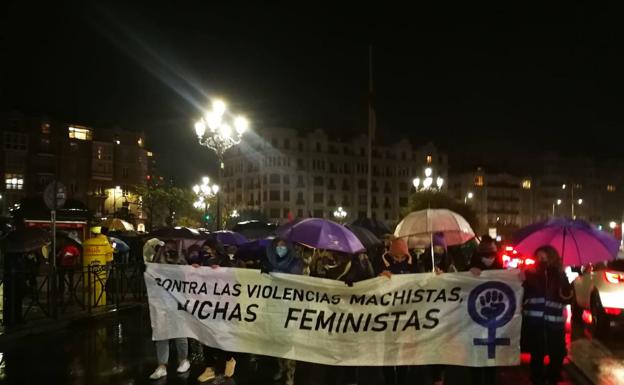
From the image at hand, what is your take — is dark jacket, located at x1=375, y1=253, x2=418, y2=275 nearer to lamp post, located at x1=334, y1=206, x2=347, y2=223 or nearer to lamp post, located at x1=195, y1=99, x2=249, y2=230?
lamp post, located at x1=195, y1=99, x2=249, y2=230

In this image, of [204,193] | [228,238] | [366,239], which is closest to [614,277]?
[366,239]

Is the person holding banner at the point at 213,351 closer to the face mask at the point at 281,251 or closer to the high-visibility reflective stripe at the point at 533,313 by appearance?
the face mask at the point at 281,251

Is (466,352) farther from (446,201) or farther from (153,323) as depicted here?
(446,201)

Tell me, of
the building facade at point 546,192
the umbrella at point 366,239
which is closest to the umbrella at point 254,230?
the umbrella at point 366,239

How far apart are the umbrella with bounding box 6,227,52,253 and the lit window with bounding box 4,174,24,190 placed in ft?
211

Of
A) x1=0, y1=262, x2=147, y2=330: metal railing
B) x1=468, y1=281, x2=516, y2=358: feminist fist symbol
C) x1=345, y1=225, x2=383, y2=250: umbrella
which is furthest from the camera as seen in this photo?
x1=345, y1=225, x2=383, y2=250: umbrella

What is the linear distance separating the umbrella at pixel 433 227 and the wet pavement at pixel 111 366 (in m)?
1.99

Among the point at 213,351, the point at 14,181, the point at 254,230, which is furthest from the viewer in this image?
the point at 14,181

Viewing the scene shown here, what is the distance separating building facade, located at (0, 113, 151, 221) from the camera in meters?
72.3

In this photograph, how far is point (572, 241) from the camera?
8000mm

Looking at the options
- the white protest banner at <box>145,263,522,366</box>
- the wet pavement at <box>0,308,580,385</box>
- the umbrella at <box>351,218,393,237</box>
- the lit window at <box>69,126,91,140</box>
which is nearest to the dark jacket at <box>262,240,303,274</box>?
the white protest banner at <box>145,263,522,366</box>

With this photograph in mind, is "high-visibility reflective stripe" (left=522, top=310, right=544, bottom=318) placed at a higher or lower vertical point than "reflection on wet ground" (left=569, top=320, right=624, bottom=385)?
higher

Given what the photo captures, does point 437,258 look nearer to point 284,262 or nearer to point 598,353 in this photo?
point 284,262

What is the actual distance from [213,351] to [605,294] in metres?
7.79
